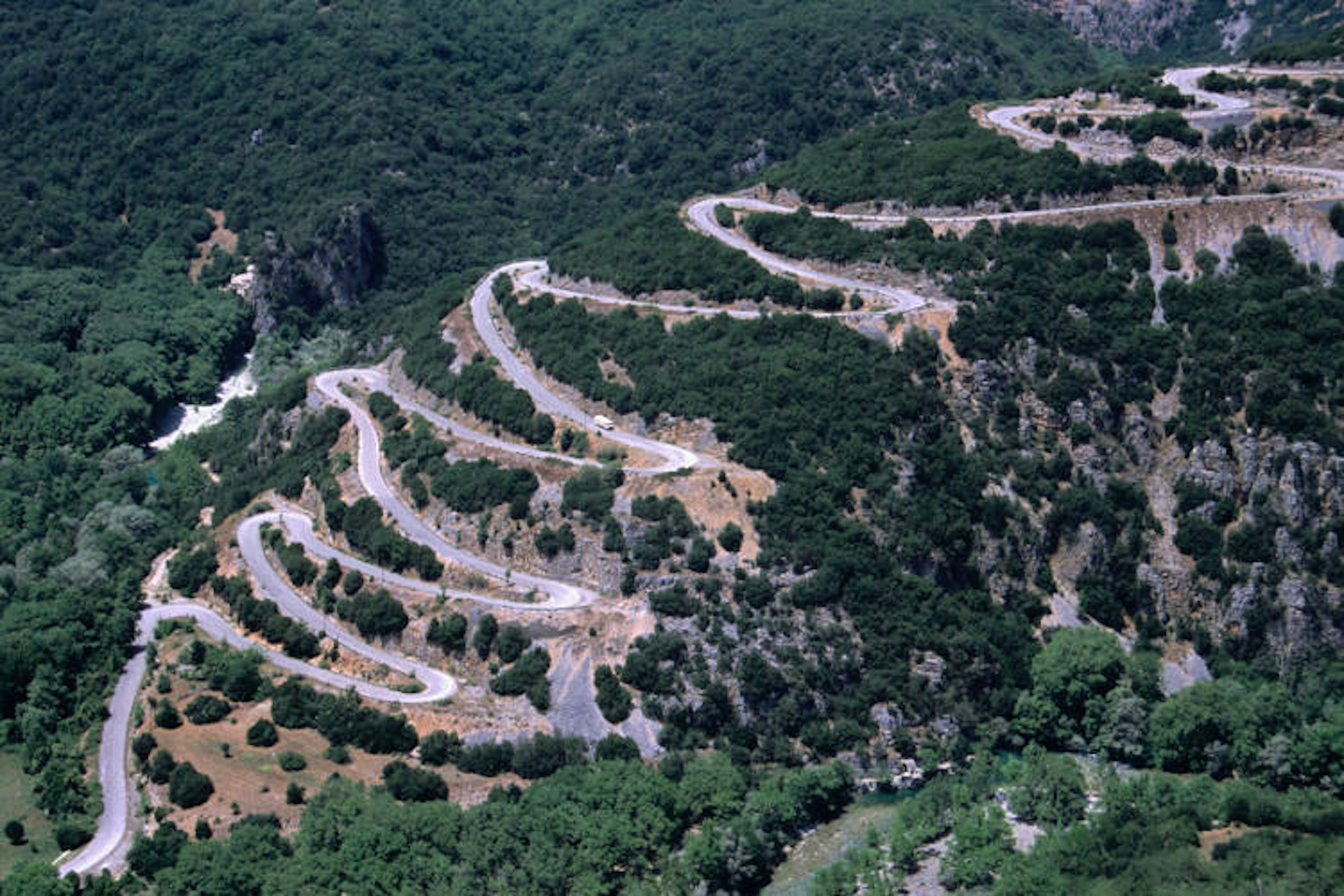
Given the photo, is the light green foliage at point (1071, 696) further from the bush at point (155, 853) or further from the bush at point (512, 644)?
the bush at point (155, 853)

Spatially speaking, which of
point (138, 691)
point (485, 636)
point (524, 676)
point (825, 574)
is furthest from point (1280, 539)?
point (138, 691)

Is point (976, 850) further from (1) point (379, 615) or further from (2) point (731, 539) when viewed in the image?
(1) point (379, 615)

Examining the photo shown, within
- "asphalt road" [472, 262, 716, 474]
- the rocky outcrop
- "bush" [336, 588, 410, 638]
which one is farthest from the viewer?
"asphalt road" [472, 262, 716, 474]

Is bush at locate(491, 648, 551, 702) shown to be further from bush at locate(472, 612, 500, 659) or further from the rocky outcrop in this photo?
the rocky outcrop

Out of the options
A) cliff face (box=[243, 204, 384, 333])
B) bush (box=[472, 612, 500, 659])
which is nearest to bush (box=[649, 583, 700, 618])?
bush (box=[472, 612, 500, 659])

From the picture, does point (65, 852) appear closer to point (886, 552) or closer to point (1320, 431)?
point (886, 552)

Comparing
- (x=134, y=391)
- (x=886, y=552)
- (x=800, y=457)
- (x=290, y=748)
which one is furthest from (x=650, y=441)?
(x=134, y=391)

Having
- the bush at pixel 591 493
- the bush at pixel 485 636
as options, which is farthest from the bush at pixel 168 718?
the bush at pixel 591 493
